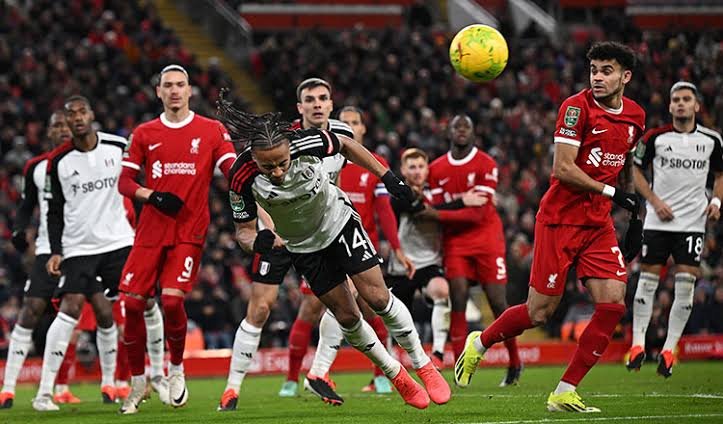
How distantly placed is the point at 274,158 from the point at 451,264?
5614 mm

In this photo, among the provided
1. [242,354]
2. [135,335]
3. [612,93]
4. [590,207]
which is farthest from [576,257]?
[135,335]

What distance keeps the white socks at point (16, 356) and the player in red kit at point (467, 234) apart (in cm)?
452

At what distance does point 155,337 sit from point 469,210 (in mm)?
3903

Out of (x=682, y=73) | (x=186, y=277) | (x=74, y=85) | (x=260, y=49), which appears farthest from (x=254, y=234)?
(x=260, y=49)

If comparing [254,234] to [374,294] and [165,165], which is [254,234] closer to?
[374,294]

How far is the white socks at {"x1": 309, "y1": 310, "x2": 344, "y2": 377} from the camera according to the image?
439 inches

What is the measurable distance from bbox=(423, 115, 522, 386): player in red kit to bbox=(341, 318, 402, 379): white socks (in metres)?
4.33

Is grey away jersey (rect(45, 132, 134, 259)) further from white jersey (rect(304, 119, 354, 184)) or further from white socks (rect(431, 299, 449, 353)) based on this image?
white socks (rect(431, 299, 449, 353))

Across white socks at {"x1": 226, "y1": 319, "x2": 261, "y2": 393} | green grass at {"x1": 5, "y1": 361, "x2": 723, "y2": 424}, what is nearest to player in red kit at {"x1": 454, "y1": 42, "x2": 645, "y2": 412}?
green grass at {"x1": 5, "y1": 361, "x2": 723, "y2": 424}

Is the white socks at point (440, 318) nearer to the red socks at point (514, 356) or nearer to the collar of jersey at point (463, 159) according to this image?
the red socks at point (514, 356)

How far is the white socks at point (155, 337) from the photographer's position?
10922mm

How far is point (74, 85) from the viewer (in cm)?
2352

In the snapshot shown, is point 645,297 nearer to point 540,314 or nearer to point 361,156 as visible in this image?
point 540,314

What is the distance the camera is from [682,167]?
12633mm
